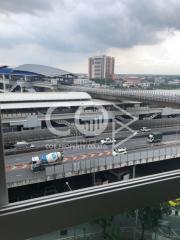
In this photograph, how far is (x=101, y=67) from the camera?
111cm

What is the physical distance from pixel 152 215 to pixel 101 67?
74 centimetres

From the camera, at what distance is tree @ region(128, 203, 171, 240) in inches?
24.7

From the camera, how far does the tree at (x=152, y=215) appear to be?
627 millimetres

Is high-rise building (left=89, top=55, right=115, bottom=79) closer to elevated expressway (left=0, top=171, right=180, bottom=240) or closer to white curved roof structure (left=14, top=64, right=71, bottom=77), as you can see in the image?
Result: white curved roof structure (left=14, top=64, right=71, bottom=77)

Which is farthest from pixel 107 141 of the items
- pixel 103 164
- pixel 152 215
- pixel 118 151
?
pixel 152 215

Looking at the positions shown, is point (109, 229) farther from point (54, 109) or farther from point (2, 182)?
point (54, 109)

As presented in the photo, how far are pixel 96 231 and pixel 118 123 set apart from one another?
6.39 feet

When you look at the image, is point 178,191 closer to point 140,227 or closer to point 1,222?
point 140,227

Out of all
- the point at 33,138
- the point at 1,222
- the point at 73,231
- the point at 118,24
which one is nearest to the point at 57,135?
the point at 33,138

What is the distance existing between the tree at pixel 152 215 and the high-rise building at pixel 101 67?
652mm

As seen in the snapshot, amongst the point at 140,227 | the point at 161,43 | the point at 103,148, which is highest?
the point at 161,43

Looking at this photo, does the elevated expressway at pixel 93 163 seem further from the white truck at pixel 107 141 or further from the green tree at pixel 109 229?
the green tree at pixel 109 229

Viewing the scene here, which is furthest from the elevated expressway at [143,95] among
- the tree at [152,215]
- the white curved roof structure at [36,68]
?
the tree at [152,215]

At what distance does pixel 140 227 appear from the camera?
70 cm
